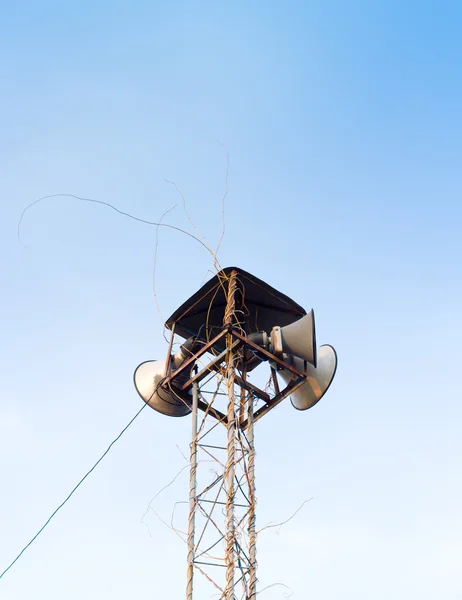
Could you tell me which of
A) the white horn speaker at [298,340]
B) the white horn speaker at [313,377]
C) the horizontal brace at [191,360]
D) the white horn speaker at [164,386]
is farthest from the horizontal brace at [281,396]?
the horizontal brace at [191,360]

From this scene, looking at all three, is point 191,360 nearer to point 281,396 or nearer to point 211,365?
point 211,365

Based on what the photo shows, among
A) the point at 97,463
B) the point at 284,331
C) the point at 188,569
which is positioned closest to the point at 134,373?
the point at 97,463

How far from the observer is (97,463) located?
9.62 metres

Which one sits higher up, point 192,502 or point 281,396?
point 281,396

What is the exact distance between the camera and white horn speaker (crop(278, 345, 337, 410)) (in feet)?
34.1

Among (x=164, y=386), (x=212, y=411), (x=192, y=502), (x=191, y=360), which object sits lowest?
(x=192, y=502)

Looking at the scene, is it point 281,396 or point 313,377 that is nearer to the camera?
point 281,396

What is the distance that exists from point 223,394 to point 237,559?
2.05 meters

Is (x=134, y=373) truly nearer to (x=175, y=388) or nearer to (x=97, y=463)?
(x=175, y=388)

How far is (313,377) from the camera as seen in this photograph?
34.3ft

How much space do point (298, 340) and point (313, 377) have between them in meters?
0.79

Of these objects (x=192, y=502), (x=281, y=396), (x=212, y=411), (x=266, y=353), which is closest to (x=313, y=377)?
(x=281, y=396)

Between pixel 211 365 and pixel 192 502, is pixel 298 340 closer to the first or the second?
pixel 211 365

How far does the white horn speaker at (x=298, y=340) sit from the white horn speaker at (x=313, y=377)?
0.35 m
